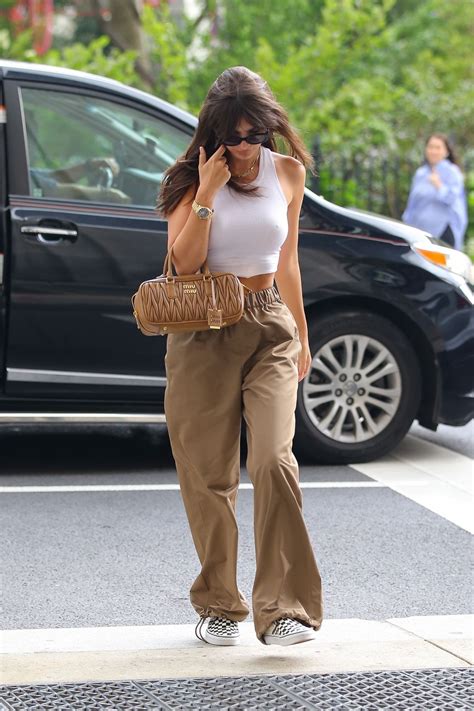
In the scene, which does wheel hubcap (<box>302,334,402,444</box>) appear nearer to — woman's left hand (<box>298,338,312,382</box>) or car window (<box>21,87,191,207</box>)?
car window (<box>21,87,191,207</box>)

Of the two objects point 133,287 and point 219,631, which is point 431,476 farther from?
point 219,631

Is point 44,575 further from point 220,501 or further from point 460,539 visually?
point 460,539

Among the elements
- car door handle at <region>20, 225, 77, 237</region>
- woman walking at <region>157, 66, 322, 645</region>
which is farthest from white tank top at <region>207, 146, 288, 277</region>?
car door handle at <region>20, 225, 77, 237</region>

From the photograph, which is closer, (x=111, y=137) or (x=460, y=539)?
(x=460, y=539)

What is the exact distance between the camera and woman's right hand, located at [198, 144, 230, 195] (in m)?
3.79

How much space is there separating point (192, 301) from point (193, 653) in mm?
1006

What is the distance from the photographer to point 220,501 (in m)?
3.94

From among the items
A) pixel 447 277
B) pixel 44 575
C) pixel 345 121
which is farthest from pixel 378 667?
pixel 345 121

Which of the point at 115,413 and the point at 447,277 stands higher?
the point at 447,277

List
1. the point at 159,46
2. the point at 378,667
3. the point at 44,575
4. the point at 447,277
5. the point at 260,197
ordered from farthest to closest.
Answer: the point at 159,46, the point at 447,277, the point at 44,575, the point at 260,197, the point at 378,667

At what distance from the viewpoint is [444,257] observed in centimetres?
692

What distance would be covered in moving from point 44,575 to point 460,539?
1.77 metres

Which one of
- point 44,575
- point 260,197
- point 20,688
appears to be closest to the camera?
point 20,688

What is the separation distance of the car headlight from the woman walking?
288 cm
